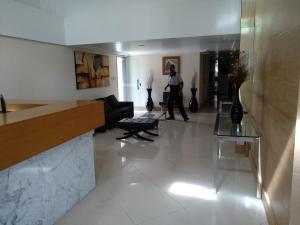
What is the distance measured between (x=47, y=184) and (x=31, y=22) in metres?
3.42

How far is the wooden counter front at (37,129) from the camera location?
4.92 feet

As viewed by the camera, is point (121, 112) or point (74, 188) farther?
point (121, 112)

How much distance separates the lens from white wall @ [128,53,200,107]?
8.17 m

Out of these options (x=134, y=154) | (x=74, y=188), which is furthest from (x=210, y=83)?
(x=74, y=188)

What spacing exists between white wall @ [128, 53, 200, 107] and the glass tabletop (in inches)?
203

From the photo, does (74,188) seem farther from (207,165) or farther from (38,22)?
(38,22)

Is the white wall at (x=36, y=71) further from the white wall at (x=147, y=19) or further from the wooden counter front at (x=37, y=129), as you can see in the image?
the wooden counter front at (x=37, y=129)

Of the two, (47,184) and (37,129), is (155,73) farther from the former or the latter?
(37,129)

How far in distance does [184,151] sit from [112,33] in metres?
2.86

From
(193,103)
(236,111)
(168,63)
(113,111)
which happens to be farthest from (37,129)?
(168,63)

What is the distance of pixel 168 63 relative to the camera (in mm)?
8367

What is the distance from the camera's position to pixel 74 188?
7.92 ft

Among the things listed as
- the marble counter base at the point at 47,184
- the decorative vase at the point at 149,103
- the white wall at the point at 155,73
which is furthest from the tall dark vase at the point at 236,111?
the decorative vase at the point at 149,103

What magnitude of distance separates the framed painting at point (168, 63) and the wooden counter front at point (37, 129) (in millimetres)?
6163
